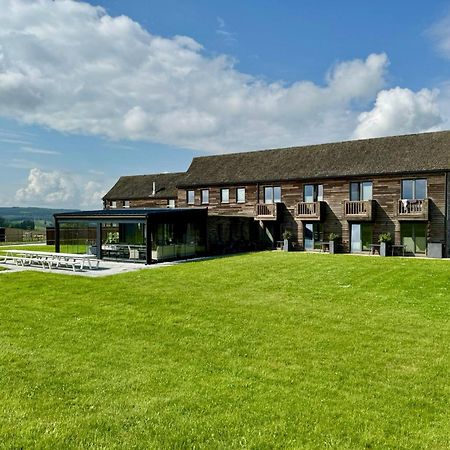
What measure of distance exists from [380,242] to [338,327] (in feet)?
55.7

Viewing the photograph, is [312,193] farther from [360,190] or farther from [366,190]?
[366,190]

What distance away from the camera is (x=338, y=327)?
9.72 metres

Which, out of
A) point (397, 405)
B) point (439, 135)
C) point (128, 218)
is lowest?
point (397, 405)

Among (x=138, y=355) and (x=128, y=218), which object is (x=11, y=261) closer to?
(x=128, y=218)

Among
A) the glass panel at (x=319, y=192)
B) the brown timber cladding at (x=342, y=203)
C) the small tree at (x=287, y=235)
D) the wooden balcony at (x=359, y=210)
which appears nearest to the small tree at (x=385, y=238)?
the brown timber cladding at (x=342, y=203)

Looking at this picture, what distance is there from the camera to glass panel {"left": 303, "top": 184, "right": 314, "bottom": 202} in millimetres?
28562

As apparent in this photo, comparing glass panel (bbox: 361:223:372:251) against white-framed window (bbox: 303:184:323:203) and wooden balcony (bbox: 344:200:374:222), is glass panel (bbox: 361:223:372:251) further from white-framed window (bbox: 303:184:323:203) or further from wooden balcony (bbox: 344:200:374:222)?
white-framed window (bbox: 303:184:323:203)

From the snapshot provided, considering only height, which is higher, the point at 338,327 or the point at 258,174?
the point at 258,174

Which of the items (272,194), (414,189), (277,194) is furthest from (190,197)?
(414,189)

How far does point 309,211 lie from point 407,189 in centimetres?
617

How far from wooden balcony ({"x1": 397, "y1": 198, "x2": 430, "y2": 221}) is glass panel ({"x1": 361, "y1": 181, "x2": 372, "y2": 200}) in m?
2.13

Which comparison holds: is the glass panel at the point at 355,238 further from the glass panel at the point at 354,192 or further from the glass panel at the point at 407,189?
the glass panel at the point at 407,189

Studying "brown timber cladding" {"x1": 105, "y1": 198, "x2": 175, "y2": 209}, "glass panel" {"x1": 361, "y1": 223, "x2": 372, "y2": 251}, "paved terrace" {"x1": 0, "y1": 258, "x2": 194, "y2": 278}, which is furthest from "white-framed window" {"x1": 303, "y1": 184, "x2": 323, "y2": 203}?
"brown timber cladding" {"x1": 105, "y1": 198, "x2": 175, "y2": 209}

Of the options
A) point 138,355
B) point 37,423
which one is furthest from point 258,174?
point 37,423
